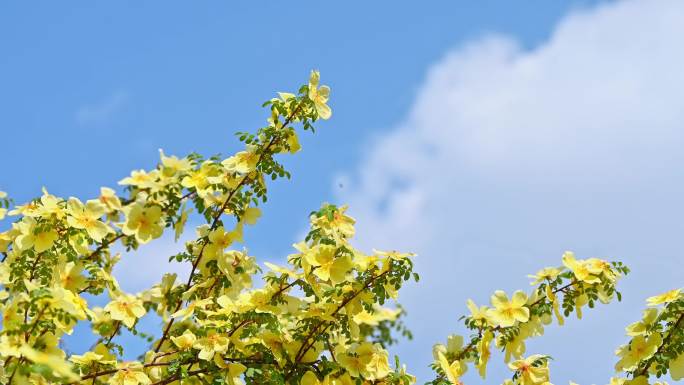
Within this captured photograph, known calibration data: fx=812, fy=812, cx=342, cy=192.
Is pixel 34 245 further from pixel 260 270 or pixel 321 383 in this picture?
pixel 321 383

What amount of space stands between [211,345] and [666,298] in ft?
6.34

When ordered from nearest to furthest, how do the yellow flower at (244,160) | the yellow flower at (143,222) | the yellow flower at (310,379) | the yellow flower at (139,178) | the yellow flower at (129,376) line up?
the yellow flower at (129,376) → the yellow flower at (310,379) → the yellow flower at (244,160) → the yellow flower at (143,222) → the yellow flower at (139,178)

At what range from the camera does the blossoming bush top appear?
3318 mm

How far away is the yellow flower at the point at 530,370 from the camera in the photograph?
3.59 meters

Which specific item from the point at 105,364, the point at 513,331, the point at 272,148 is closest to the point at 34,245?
the point at 105,364

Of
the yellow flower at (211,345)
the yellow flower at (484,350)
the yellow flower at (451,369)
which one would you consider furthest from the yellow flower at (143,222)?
the yellow flower at (484,350)

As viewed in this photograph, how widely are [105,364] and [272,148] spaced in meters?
1.17

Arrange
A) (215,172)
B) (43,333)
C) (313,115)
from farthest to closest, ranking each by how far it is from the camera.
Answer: (215,172) < (313,115) < (43,333)

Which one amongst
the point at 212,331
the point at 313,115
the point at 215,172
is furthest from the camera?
the point at 215,172

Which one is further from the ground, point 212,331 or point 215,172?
point 215,172

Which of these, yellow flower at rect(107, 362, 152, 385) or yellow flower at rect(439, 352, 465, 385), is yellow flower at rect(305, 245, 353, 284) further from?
yellow flower at rect(107, 362, 152, 385)

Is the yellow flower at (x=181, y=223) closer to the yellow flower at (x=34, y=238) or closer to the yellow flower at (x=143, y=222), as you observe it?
the yellow flower at (x=143, y=222)

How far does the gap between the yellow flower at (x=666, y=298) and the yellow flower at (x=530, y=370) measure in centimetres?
54

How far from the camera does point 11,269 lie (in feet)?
11.9
